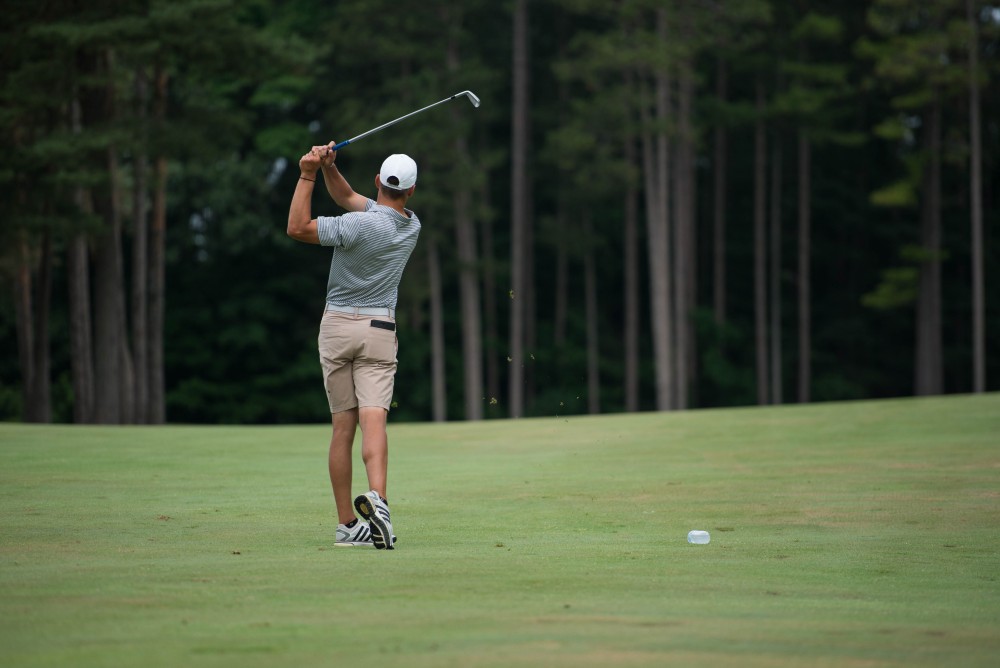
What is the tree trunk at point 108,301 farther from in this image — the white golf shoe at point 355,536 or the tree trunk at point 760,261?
the white golf shoe at point 355,536

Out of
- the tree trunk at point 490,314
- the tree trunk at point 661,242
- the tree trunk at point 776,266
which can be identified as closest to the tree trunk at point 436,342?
the tree trunk at point 490,314

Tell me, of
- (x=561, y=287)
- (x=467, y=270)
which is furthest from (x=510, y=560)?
(x=561, y=287)

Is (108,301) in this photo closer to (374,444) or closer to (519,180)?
(519,180)

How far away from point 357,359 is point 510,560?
1.52 metres

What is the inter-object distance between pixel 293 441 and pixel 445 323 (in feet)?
108

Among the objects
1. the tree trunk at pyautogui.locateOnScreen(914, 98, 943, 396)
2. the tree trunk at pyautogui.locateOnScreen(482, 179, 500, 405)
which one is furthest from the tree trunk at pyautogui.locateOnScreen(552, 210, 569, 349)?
the tree trunk at pyautogui.locateOnScreen(914, 98, 943, 396)

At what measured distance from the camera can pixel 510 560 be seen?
22.4ft

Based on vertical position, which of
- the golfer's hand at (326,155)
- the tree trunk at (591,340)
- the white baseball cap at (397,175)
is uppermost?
the golfer's hand at (326,155)

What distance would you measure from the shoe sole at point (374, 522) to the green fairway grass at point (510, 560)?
104mm

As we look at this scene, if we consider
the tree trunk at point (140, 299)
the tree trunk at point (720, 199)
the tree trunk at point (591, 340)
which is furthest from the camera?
the tree trunk at point (720, 199)

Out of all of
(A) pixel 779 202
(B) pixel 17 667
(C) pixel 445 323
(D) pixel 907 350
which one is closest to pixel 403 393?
(C) pixel 445 323

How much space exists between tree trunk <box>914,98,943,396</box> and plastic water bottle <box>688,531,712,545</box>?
118ft

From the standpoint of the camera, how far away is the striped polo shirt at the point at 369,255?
25.0ft

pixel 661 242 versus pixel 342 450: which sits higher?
pixel 661 242
